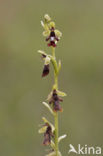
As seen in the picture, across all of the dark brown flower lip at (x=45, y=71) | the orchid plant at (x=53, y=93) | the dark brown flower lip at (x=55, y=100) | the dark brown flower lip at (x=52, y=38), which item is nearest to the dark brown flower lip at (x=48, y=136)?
the orchid plant at (x=53, y=93)

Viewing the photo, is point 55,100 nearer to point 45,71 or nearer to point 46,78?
point 45,71

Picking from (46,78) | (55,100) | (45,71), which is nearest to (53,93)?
(55,100)

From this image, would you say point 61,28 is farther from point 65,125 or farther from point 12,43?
point 65,125

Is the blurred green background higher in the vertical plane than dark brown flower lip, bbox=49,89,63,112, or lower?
higher

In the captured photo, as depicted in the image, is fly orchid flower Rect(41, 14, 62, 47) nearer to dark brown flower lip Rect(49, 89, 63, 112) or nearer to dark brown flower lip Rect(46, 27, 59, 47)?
dark brown flower lip Rect(46, 27, 59, 47)

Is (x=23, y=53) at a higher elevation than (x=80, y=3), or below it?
below

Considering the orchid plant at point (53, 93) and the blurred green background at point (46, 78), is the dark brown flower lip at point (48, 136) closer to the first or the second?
the orchid plant at point (53, 93)

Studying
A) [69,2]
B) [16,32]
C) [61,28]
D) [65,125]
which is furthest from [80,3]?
[65,125]

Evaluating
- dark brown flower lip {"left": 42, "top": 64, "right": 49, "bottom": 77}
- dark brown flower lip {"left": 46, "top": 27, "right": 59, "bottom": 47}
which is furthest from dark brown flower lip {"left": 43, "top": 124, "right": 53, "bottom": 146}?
dark brown flower lip {"left": 46, "top": 27, "right": 59, "bottom": 47}
